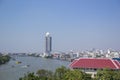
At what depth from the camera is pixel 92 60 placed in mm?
11141

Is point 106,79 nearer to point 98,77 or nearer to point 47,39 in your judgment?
point 98,77

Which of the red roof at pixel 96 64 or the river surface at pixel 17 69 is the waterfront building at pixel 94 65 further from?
the river surface at pixel 17 69

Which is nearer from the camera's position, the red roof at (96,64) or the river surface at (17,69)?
the red roof at (96,64)

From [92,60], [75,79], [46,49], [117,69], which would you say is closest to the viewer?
[75,79]

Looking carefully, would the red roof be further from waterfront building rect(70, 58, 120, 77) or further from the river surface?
the river surface

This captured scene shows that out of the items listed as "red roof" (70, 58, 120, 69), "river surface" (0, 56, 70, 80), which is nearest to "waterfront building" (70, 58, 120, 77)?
"red roof" (70, 58, 120, 69)

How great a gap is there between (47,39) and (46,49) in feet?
6.54

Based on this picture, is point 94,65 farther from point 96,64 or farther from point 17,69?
point 17,69

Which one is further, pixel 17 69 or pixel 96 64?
pixel 17 69

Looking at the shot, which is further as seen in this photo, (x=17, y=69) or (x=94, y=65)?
(x=17, y=69)

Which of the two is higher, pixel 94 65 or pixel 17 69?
pixel 94 65

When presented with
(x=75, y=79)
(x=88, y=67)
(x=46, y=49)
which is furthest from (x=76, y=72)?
(x=46, y=49)

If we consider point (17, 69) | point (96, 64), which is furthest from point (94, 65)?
point (17, 69)

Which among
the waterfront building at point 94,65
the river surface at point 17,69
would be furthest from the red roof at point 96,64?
the river surface at point 17,69
